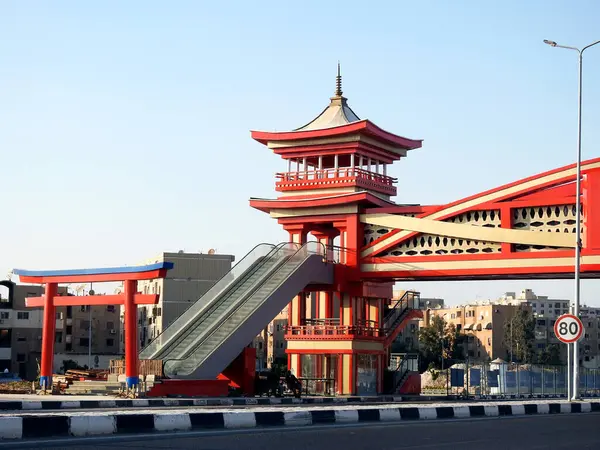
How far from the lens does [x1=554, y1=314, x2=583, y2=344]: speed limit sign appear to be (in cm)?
2712

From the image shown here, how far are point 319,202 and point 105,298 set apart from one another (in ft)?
40.0

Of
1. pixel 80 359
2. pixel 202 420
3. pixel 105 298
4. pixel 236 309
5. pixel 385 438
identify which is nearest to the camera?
pixel 385 438

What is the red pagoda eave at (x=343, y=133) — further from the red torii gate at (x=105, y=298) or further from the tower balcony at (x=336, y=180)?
the red torii gate at (x=105, y=298)

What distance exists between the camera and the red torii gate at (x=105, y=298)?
34469 mm

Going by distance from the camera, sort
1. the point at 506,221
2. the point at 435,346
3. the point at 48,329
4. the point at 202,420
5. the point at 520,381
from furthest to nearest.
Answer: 1. the point at 435,346
2. the point at 520,381
3. the point at 506,221
4. the point at 48,329
5. the point at 202,420

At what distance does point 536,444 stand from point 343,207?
29.9 m

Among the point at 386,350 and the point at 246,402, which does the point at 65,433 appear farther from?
the point at 386,350

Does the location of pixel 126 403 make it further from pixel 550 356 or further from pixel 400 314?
pixel 550 356

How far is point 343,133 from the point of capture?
45469 mm

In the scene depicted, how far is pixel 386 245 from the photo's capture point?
1736 inches

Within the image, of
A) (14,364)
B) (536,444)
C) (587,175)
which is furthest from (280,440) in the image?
(14,364)

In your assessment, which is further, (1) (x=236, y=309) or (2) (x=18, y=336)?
(2) (x=18, y=336)

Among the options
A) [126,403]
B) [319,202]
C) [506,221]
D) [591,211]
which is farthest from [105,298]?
[591,211]

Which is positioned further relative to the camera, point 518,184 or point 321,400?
point 518,184
